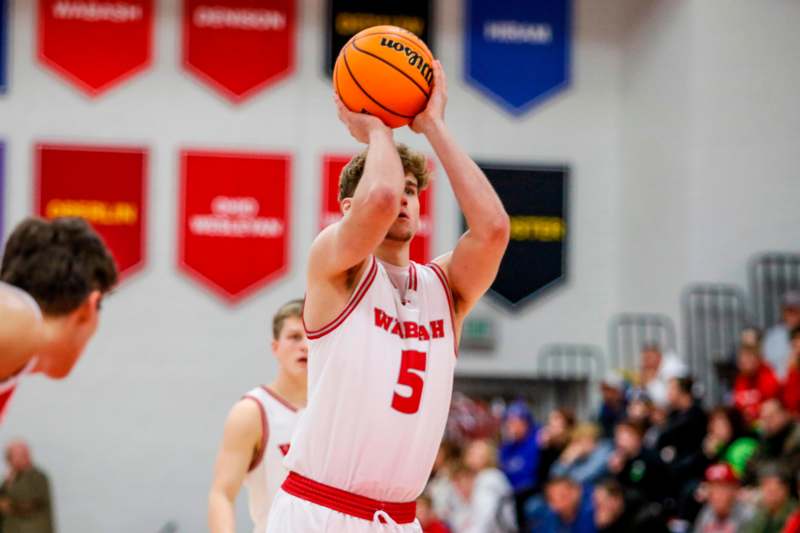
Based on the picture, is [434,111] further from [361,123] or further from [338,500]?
[338,500]

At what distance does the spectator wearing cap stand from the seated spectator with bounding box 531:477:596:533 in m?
2.97

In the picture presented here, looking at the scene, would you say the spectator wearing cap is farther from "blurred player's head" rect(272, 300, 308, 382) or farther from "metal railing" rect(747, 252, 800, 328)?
"blurred player's head" rect(272, 300, 308, 382)

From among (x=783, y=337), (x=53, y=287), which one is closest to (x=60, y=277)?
(x=53, y=287)

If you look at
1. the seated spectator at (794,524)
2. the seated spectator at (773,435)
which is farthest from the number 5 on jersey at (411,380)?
the seated spectator at (773,435)

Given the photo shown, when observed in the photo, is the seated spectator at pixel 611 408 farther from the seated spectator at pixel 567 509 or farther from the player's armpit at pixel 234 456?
the player's armpit at pixel 234 456

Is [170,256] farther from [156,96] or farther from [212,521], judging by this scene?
[212,521]

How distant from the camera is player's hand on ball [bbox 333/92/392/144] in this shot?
4395 mm

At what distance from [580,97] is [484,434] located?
18.2 ft

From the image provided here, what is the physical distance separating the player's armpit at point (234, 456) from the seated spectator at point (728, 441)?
26.5ft

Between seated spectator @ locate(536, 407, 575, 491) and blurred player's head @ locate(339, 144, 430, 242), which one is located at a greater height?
blurred player's head @ locate(339, 144, 430, 242)

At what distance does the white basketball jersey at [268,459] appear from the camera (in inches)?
220

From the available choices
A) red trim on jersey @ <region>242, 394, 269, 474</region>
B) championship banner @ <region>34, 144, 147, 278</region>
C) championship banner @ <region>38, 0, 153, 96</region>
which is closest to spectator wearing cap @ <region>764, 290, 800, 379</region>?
championship banner @ <region>34, 144, 147, 278</region>

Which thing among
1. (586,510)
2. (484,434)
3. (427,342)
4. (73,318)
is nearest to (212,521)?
(427,342)

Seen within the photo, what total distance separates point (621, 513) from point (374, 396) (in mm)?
8401
